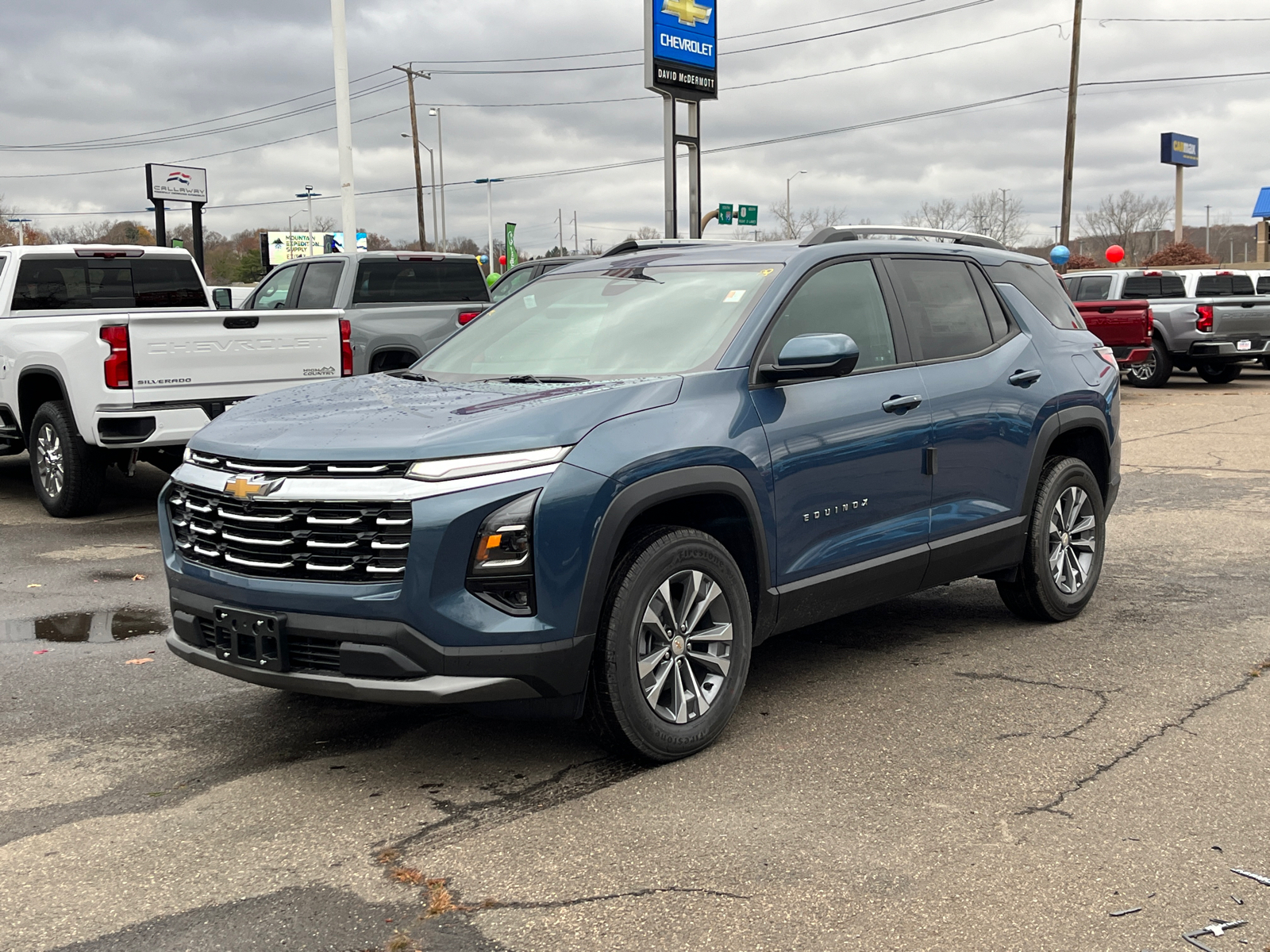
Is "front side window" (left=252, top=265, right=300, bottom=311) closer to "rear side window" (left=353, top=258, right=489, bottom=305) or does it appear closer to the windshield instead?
"rear side window" (left=353, top=258, right=489, bottom=305)

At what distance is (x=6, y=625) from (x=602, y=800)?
4.07 m

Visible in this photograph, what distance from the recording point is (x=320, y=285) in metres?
13.8

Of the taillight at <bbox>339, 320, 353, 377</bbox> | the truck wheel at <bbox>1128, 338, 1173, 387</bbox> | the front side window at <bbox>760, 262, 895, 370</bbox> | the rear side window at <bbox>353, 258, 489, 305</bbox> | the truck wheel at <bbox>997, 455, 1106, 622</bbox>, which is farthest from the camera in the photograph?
the truck wheel at <bbox>1128, 338, 1173, 387</bbox>

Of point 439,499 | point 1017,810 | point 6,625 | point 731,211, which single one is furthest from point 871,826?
point 731,211

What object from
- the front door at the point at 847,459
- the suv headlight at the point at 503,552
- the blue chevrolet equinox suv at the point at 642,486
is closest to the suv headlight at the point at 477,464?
the blue chevrolet equinox suv at the point at 642,486

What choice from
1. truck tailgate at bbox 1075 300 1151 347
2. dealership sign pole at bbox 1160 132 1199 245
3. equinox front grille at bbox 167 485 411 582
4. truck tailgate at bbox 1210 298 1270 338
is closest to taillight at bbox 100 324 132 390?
equinox front grille at bbox 167 485 411 582

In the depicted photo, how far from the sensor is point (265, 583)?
404 cm

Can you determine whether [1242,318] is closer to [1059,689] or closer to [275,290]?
[275,290]

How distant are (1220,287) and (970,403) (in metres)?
19.2

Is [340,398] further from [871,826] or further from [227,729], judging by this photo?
[871,826]

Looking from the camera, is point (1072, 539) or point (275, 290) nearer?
point (1072, 539)

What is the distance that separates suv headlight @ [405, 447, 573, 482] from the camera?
12.7 ft

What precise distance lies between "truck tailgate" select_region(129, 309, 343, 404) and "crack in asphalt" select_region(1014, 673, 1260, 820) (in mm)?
6912

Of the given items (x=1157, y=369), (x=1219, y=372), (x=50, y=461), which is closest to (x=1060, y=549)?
(x=50, y=461)
